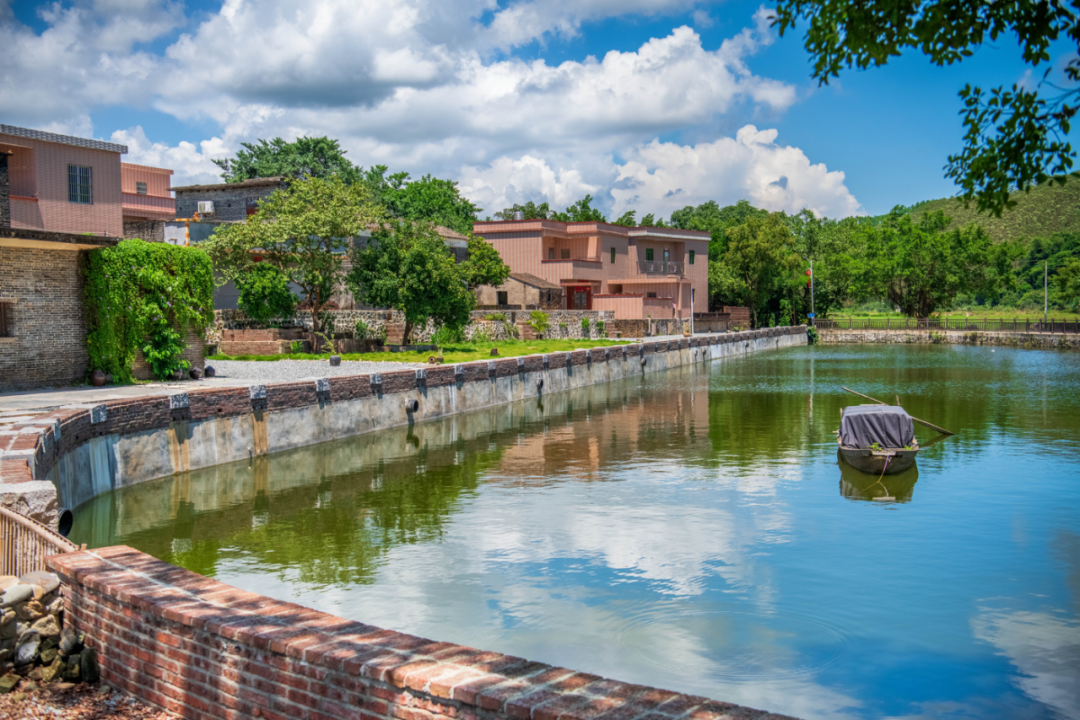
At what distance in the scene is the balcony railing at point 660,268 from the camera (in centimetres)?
7602

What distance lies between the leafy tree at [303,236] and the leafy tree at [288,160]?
37305 mm

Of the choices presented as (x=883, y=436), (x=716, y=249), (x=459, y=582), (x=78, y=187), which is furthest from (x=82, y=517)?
(x=716, y=249)

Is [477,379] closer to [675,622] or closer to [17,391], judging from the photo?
[17,391]

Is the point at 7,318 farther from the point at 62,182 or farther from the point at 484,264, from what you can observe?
the point at 484,264

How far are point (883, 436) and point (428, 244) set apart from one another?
97.5 feet

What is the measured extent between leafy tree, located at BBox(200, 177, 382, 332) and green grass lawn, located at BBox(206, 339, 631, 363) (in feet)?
15.6

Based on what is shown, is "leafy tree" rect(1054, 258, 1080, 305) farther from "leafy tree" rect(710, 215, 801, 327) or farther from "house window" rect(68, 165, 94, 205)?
"house window" rect(68, 165, 94, 205)

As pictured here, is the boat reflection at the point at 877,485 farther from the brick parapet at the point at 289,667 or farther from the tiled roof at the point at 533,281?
the tiled roof at the point at 533,281

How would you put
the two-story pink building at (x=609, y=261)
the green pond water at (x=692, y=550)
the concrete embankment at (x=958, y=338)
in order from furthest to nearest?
1. the concrete embankment at (x=958, y=338)
2. the two-story pink building at (x=609, y=261)
3. the green pond water at (x=692, y=550)

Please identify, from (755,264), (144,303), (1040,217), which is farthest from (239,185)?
(1040,217)

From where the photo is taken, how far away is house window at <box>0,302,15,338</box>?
25000 millimetres

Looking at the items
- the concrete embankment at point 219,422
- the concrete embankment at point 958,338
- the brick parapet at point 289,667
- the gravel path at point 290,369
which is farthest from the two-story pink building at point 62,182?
the concrete embankment at point 958,338

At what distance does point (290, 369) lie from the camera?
3631 centimetres

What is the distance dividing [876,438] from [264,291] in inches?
1218
